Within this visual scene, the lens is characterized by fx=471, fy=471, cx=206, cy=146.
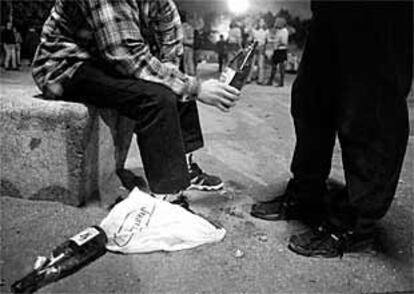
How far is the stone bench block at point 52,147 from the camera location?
1.75 m

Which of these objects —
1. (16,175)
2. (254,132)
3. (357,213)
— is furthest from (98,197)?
(254,132)

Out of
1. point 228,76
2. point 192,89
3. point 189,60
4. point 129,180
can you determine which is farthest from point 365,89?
point 189,60

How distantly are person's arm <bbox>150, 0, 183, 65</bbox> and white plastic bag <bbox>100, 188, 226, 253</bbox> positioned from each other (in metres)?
0.72

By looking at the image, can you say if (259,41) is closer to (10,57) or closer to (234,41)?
(234,41)

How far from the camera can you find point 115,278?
1387 millimetres

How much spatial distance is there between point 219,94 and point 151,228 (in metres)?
0.50

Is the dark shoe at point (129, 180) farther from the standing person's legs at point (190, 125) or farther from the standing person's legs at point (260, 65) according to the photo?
the standing person's legs at point (260, 65)

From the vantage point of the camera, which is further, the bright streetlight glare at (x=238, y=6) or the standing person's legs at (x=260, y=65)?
the bright streetlight glare at (x=238, y=6)

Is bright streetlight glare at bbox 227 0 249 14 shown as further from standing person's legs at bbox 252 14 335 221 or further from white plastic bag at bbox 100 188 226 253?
white plastic bag at bbox 100 188 226 253

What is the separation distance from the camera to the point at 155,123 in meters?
1.63

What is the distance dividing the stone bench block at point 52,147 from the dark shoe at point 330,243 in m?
0.83

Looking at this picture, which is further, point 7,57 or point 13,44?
point 13,44

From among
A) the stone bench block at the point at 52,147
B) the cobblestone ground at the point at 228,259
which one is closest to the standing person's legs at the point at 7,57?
the cobblestone ground at the point at 228,259

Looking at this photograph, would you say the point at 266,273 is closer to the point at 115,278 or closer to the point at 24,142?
the point at 115,278
